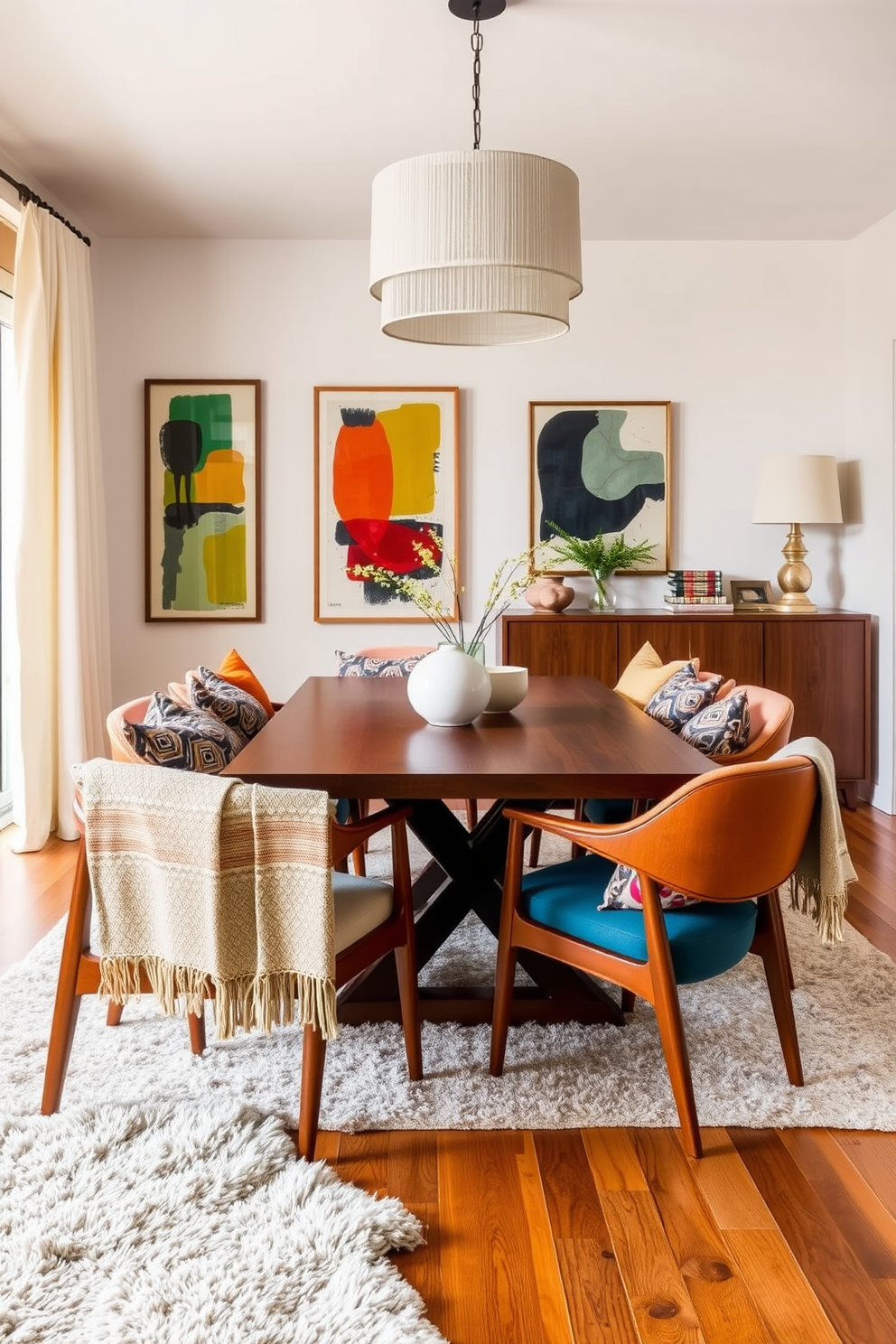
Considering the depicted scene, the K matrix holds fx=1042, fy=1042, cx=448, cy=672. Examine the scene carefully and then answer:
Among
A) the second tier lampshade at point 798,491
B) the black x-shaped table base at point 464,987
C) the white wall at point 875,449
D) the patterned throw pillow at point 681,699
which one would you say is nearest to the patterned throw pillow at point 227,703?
the black x-shaped table base at point 464,987

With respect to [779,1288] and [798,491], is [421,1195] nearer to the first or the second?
[779,1288]

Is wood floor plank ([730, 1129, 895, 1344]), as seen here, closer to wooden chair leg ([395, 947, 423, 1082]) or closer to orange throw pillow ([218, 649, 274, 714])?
wooden chair leg ([395, 947, 423, 1082])

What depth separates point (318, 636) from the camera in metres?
5.35

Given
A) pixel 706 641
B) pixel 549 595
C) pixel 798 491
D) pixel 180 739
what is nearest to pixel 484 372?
pixel 549 595

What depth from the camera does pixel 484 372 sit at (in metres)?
5.28

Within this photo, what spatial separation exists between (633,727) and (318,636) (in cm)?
285

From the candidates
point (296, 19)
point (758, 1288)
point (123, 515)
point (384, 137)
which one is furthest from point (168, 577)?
point (758, 1288)

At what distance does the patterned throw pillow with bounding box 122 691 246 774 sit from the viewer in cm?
249

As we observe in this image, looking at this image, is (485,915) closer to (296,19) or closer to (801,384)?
(296,19)

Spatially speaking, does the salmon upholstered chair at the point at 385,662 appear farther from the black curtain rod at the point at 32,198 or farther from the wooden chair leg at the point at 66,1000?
the black curtain rod at the point at 32,198

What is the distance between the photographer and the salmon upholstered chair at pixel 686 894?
1924mm

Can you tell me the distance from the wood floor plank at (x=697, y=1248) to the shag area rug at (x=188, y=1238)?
1.41 feet

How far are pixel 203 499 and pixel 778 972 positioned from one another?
3900 millimetres

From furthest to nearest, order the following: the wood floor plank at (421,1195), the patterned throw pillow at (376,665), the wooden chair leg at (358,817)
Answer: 1. the patterned throw pillow at (376,665)
2. the wooden chair leg at (358,817)
3. the wood floor plank at (421,1195)
